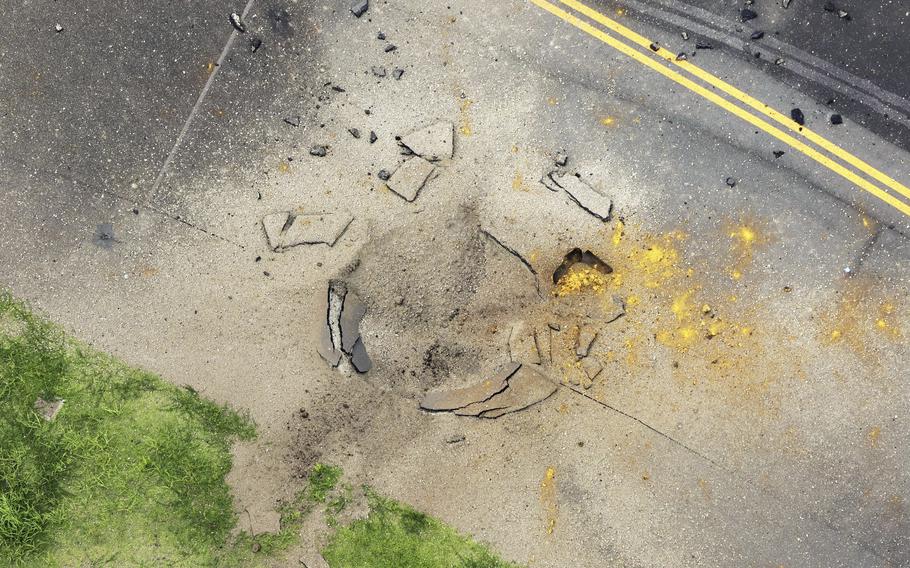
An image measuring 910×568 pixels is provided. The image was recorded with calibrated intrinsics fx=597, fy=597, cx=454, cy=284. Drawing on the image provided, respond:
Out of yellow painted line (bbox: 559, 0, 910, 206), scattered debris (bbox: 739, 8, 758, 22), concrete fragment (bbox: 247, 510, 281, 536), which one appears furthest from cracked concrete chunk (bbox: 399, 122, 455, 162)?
concrete fragment (bbox: 247, 510, 281, 536)

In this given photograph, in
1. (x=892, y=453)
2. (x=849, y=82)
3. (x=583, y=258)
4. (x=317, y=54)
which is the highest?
(x=849, y=82)

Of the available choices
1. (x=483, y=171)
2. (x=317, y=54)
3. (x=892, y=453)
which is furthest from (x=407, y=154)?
(x=892, y=453)

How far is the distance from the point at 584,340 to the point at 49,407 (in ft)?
13.8

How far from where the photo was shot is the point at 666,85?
460cm

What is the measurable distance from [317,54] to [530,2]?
1.70 metres

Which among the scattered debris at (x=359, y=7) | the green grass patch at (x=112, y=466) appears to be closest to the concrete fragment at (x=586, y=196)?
the scattered debris at (x=359, y=7)

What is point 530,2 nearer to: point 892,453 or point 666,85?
point 666,85

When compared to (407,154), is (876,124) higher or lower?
higher

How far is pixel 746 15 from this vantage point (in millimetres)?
4578

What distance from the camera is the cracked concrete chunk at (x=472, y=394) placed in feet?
15.0

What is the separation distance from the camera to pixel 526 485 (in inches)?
181

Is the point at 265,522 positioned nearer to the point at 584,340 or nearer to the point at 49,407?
the point at 49,407

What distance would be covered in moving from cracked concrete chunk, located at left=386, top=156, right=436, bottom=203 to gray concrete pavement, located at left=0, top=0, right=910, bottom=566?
0.09 m

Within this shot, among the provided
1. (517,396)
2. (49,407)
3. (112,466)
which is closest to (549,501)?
(517,396)
